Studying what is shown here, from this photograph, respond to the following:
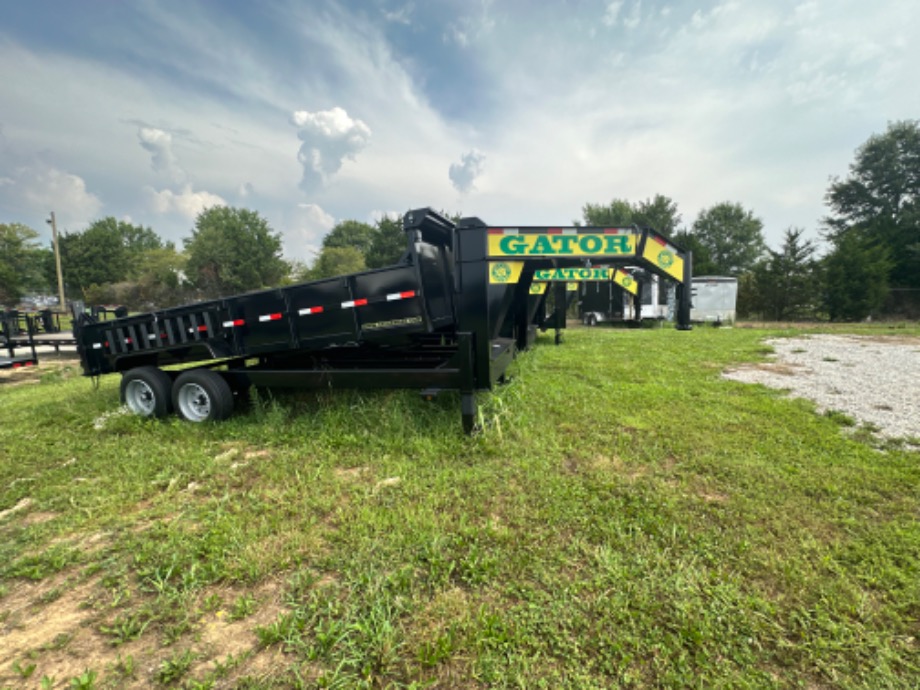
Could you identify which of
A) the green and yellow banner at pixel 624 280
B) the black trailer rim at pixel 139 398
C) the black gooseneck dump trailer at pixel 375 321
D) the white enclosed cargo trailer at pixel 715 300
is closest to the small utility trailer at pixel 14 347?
the black gooseneck dump trailer at pixel 375 321

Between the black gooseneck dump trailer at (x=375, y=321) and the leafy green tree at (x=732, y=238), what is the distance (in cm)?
4763

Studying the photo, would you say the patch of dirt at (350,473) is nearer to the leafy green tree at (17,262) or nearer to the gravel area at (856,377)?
the gravel area at (856,377)

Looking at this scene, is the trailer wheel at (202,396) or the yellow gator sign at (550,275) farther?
the trailer wheel at (202,396)

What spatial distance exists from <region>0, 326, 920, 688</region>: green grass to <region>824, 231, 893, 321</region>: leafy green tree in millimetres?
23347

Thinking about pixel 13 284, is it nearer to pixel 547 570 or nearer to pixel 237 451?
pixel 237 451

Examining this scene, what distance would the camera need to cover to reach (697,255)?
30.2 metres

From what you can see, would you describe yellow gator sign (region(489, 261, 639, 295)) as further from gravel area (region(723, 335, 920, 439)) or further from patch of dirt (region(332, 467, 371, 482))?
gravel area (region(723, 335, 920, 439))

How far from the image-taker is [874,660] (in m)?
1.64

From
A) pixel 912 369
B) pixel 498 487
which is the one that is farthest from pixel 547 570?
pixel 912 369

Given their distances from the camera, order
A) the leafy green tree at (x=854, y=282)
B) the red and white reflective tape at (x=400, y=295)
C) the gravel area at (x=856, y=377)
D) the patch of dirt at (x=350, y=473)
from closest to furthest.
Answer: the patch of dirt at (x=350, y=473) → the red and white reflective tape at (x=400, y=295) → the gravel area at (x=856, y=377) → the leafy green tree at (x=854, y=282)

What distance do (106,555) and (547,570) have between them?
2701 millimetres

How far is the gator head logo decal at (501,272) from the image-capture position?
13.1 ft

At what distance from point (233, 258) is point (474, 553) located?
5042 centimetres

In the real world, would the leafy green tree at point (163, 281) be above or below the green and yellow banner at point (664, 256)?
above
